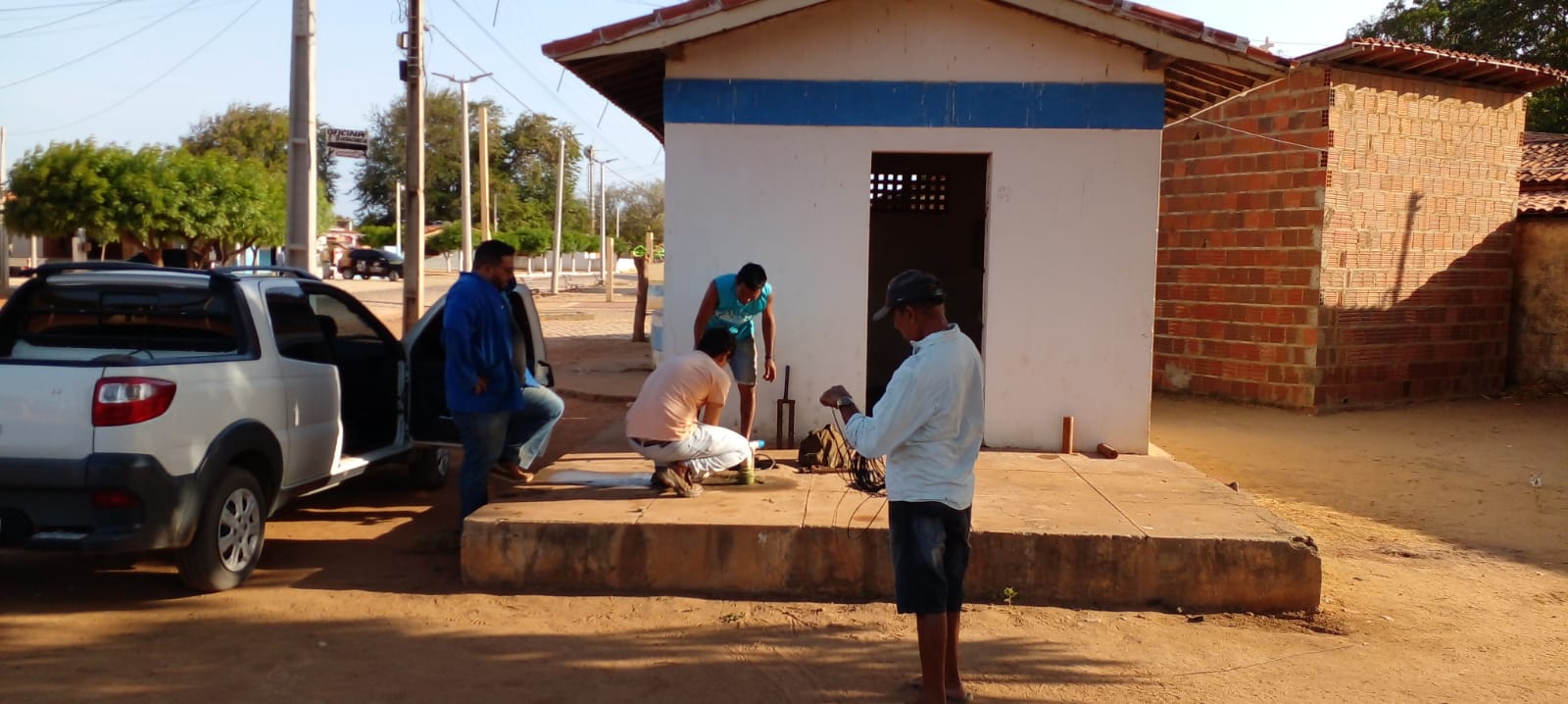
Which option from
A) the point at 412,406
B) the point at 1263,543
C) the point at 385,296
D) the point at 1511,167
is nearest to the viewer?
the point at 1263,543

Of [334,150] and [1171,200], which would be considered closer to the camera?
[334,150]

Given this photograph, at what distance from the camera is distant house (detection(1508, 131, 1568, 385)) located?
1315cm

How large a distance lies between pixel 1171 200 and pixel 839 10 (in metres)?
6.48

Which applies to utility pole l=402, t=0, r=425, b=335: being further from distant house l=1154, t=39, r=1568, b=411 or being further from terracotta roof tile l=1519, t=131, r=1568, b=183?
terracotta roof tile l=1519, t=131, r=1568, b=183

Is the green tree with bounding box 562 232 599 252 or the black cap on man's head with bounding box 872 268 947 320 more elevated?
the green tree with bounding box 562 232 599 252

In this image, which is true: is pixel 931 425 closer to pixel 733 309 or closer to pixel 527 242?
pixel 733 309

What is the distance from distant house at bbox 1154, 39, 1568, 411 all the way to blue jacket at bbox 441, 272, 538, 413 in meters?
8.63

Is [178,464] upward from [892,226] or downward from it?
downward

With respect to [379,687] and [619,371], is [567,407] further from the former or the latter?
[379,687]

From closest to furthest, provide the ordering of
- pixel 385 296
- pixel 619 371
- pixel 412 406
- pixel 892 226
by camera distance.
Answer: pixel 412 406, pixel 892 226, pixel 619 371, pixel 385 296

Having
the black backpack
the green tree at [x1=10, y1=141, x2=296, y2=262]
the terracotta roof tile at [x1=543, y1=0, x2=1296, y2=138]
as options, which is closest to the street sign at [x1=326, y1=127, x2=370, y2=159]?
the terracotta roof tile at [x1=543, y1=0, x2=1296, y2=138]

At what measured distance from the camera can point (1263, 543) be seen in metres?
5.54

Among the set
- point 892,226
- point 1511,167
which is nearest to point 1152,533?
point 892,226

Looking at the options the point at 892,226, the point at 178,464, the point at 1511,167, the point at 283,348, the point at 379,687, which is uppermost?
the point at 1511,167
